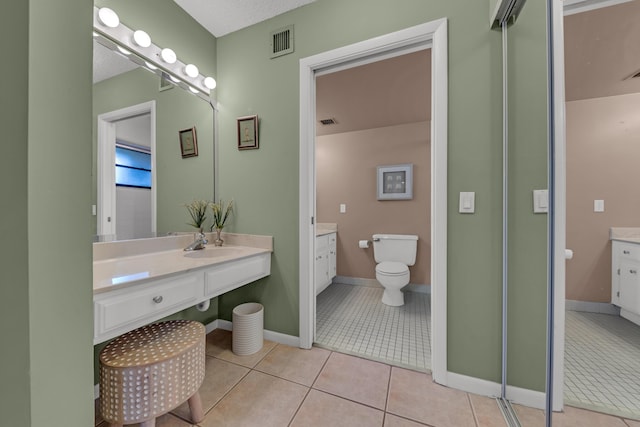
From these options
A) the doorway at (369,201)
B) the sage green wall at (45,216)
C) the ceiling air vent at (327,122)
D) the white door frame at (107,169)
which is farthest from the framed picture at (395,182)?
the sage green wall at (45,216)

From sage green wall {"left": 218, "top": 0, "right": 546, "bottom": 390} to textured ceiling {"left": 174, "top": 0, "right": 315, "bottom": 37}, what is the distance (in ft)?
0.20

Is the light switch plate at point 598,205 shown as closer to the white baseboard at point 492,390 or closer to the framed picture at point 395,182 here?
the white baseboard at point 492,390

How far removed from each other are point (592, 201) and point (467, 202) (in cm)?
46

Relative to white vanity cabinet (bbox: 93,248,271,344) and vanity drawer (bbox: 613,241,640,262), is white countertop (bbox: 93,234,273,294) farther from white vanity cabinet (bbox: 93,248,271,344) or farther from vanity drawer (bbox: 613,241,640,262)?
vanity drawer (bbox: 613,241,640,262)

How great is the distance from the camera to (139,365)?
0.92m

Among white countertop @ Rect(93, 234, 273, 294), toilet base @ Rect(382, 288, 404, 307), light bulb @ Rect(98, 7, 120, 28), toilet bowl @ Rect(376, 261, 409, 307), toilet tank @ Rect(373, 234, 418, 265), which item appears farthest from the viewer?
toilet tank @ Rect(373, 234, 418, 265)

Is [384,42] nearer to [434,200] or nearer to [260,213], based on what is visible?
[434,200]

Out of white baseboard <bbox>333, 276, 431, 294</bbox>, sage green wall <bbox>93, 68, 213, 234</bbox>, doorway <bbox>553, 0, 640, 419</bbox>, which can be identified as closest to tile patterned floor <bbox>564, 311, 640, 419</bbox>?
doorway <bbox>553, 0, 640, 419</bbox>

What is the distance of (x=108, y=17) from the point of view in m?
1.26

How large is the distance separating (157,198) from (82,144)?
125cm

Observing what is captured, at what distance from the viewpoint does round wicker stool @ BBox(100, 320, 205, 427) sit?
91 cm

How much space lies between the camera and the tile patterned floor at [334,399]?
1092 millimetres

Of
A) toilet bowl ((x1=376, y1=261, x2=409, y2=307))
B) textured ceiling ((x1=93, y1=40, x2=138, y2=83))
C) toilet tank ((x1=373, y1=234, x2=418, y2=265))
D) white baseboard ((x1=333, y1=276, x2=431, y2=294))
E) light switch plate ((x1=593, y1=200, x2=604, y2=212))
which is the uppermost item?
textured ceiling ((x1=93, y1=40, x2=138, y2=83))

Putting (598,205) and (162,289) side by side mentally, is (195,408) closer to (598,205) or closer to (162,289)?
(162,289)
